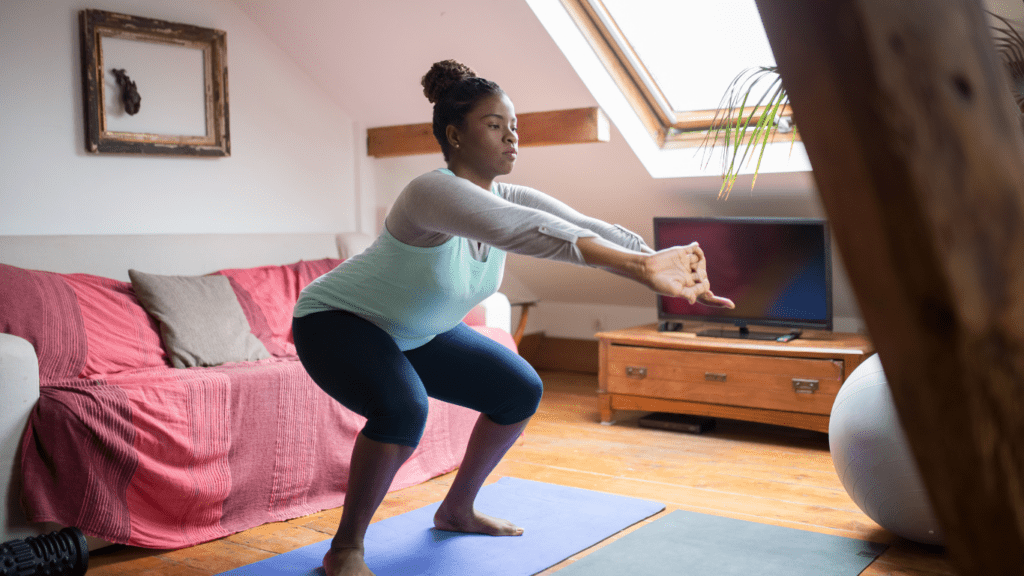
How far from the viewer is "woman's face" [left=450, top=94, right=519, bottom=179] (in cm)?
195

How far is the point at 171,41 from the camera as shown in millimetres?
3564

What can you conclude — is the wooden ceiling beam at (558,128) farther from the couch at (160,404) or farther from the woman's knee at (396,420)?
the woman's knee at (396,420)

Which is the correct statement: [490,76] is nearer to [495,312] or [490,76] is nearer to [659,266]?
[495,312]

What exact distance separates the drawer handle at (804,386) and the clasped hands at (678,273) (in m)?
2.15

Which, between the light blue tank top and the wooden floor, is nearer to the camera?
the light blue tank top

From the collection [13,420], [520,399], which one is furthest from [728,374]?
[13,420]

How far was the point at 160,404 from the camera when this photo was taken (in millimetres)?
2369

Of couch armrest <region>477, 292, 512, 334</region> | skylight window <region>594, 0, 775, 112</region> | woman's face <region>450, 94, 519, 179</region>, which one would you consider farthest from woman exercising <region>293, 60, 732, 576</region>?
skylight window <region>594, 0, 775, 112</region>

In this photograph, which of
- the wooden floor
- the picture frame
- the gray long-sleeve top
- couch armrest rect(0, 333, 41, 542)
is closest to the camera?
the gray long-sleeve top

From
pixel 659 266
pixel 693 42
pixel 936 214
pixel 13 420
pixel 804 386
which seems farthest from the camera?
pixel 693 42

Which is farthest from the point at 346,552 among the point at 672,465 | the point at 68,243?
the point at 68,243

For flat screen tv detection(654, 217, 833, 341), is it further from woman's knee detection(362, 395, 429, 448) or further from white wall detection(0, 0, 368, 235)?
woman's knee detection(362, 395, 429, 448)

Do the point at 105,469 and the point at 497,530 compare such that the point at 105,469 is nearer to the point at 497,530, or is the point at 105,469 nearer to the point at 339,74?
the point at 497,530

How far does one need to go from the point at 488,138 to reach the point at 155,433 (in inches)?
47.1
